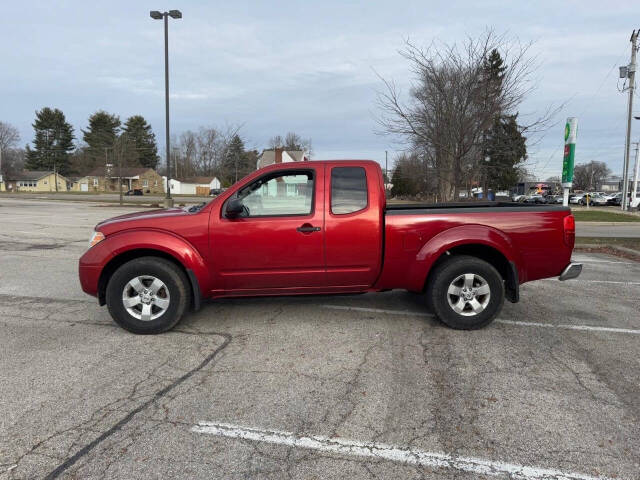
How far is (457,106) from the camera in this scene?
11.0 meters

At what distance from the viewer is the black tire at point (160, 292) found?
4508mm

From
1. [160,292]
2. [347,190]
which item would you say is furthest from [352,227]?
[160,292]

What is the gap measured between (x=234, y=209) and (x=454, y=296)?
2488 millimetres

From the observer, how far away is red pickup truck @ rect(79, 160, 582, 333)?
14.9 ft

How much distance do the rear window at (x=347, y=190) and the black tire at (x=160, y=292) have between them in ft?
5.82

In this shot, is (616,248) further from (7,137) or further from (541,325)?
(7,137)

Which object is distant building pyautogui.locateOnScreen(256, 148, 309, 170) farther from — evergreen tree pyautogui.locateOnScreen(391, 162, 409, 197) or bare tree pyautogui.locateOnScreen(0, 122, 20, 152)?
bare tree pyautogui.locateOnScreen(0, 122, 20, 152)

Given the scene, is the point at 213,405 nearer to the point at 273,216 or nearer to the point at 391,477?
the point at 391,477

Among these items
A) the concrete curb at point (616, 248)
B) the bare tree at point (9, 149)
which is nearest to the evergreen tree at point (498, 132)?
the concrete curb at point (616, 248)

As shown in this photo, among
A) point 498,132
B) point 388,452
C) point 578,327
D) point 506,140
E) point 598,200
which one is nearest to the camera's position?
point 388,452

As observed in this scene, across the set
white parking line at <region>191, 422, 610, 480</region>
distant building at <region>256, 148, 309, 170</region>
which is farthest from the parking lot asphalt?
distant building at <region>256, 148, 309, 170</region>

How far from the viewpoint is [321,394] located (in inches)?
131

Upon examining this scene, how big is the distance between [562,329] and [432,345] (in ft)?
5.42

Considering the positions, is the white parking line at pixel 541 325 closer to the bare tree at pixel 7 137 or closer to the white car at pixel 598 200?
the white car at pixel 598 200
